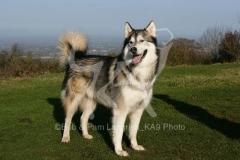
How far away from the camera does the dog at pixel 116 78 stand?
533cm

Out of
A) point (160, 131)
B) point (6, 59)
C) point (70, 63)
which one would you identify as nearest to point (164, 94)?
point (160, 131)

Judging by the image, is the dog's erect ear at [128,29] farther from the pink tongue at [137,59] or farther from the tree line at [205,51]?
the tree line at [205,51]

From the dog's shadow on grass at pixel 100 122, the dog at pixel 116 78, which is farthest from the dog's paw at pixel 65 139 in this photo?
the dog's shadow on grass at pixel 100 122

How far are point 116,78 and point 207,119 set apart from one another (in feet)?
11.2

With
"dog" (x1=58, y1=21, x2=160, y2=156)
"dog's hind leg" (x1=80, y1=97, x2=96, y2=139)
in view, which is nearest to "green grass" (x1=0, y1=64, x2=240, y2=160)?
"dog's hind leg" (x1=80, y1=97, x2=96, y2=139)

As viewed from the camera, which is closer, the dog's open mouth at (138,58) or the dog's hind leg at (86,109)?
the dog's open mouth at (138,58)

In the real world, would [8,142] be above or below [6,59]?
above

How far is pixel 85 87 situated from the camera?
6418mm

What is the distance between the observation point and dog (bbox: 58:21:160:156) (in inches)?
210

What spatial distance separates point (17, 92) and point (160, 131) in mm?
7911

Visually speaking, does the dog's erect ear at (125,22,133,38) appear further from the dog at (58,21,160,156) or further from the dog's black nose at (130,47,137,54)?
the dog's black nose at (130,47,137,54)

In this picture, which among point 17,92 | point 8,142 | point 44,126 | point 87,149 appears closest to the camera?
point 87,149

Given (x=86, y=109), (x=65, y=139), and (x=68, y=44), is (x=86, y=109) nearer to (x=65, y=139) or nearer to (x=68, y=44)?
(x=65, y=139)

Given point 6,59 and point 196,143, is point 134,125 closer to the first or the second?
point 196,143
